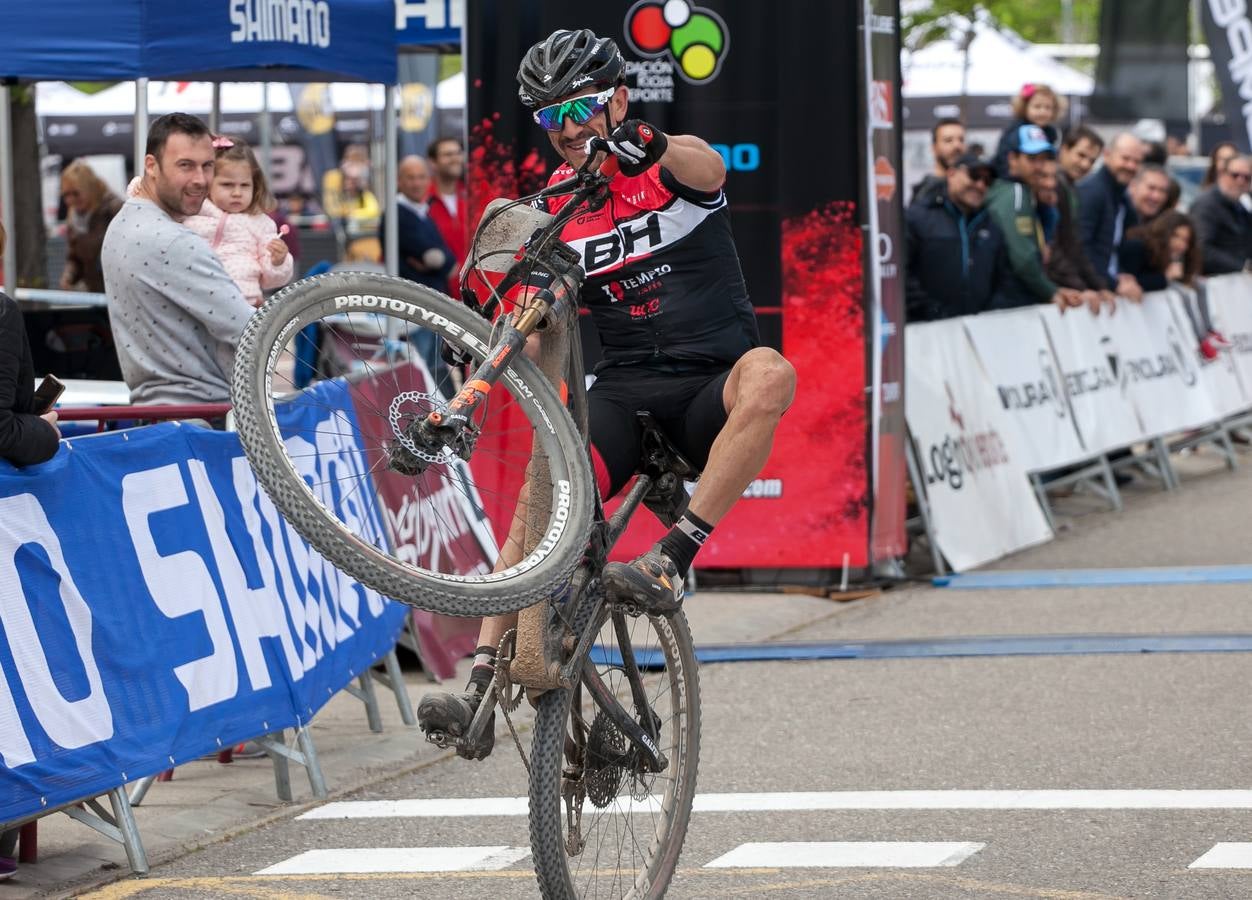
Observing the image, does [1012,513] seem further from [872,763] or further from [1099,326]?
[872,763]

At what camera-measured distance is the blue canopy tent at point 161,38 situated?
361 inches

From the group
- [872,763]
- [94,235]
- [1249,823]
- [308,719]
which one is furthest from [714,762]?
[94,235]

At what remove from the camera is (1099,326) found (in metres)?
14.7

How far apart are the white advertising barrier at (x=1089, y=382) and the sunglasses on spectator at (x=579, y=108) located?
9401 mm

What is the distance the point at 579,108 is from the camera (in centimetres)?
473

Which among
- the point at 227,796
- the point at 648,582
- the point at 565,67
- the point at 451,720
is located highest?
the point at 565,67

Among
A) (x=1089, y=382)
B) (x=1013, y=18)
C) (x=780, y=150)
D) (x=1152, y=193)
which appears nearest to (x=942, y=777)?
(x=780, y=150)

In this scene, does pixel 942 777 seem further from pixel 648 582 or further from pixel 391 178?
pixel 391 178

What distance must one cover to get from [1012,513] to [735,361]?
25.6 feet

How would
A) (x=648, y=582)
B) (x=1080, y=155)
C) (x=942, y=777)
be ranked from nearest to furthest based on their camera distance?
(x=648, y=582), (x=942, y=777), (x=1080, y=155)

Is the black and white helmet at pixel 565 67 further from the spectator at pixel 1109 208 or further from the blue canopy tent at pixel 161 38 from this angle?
the spectator at pixel 1109 208

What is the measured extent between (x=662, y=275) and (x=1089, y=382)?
9568mm

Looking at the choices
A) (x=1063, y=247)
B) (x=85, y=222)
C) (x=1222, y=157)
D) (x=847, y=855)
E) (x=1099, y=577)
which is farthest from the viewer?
(x=1222, y=157)

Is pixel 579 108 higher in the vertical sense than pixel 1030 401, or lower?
higher
